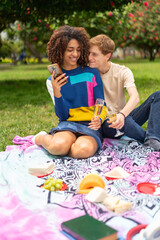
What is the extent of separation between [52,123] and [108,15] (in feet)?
29.9

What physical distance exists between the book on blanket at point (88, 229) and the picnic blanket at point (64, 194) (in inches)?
3.5

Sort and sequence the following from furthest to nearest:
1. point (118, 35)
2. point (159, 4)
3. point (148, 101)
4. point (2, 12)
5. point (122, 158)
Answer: point (159, 4)
point (118, 35)
point (2, 12)
point (148, 101)
point (122, 158)

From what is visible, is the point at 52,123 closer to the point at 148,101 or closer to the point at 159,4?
the point at 148,101

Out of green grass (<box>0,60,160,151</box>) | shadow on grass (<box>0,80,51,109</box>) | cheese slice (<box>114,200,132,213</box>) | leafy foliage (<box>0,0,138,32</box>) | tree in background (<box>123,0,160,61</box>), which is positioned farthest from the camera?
tree in background (<box>123,0,160,61</box>)

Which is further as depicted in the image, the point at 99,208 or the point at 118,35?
the point at 118,35

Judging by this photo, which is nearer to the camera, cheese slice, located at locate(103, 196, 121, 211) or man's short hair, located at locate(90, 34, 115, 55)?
cheese slice, located at locate(103, 196, 121, 211)

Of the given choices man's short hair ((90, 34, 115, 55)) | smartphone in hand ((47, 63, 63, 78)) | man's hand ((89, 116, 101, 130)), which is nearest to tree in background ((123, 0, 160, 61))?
man's short hair ((90, 34, 115, 55))

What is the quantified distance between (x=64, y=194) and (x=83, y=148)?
0.96 meters

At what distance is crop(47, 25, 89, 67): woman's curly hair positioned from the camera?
11.9 feet

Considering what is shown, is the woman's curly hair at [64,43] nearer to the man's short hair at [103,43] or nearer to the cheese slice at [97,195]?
the man's short hair at [103,43]

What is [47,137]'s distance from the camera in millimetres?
3773

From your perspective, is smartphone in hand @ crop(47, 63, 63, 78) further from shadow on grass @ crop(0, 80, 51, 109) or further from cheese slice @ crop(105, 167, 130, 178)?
shadow on grass @ crop(0, 80, 51, 109)

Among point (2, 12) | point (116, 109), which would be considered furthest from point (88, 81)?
point (2, 12)

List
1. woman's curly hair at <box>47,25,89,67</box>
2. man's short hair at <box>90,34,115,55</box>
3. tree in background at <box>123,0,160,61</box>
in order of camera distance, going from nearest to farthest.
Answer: woman's curly hair at <box>47,25,89,67</box> < man's short hair at <box>90,34,115,55</box> < tree in background at <box>123,0,160,61</box>
